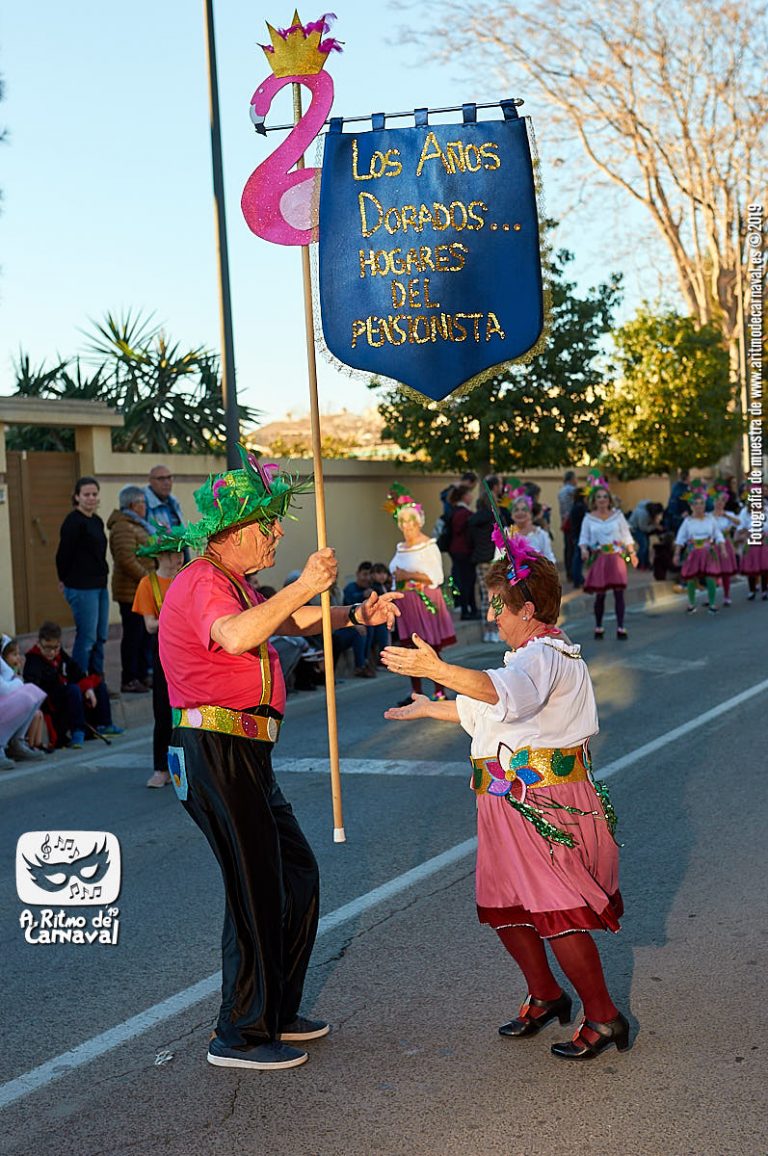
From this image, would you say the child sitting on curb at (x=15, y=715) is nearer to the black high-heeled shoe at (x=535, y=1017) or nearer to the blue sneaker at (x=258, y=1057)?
the blue sneaker at (x=258, y=1057)

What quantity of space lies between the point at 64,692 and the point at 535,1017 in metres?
6.94

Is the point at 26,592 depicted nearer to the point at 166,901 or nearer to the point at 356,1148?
the point at 166,901

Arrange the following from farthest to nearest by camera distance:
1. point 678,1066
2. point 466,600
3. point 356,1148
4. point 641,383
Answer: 1. point 641,383
2. point 466,600
3. point 678,1066
4. point 356,1148

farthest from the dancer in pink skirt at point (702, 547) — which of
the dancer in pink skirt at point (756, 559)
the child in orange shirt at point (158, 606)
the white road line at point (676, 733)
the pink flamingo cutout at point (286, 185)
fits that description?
the pink flamingo cutout at point (286, 185)

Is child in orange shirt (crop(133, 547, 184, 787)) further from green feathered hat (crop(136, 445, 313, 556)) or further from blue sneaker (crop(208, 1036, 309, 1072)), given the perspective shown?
blue sneaker (crop(208, 1036, 309, 1072))

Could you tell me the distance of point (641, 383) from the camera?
99.6 feet

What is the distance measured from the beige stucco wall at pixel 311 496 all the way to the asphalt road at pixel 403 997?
26.7 feet

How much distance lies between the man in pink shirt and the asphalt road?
0.21 meters

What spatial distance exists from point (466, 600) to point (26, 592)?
5.73 m

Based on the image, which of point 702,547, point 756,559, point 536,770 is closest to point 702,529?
point 702,547

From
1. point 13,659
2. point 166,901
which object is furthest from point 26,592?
point 166,901

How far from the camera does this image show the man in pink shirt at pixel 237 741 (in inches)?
171

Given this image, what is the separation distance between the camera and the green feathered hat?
448 cm

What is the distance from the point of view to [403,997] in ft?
16.3
